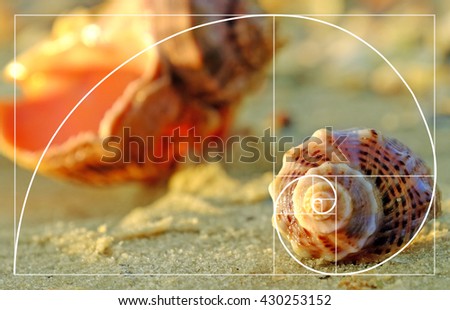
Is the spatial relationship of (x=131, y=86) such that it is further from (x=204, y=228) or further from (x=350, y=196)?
(x=350, y=196)

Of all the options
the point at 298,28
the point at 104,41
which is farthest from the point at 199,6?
the point at 298,28

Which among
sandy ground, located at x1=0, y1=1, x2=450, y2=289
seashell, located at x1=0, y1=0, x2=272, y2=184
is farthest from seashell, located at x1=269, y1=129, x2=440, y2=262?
seashell, located at x1=0, y1=0, x2=272, y2=184

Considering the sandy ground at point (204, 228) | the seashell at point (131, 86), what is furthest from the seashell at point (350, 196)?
the seashell at point (131, 86)

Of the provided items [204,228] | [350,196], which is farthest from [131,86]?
[350,196]

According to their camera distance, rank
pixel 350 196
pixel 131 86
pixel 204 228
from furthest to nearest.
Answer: pixel 131 86 < pixel 204 228 < pixel 350 196

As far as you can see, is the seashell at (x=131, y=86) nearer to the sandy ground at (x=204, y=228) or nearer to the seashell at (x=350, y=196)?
the sandy ground at (x=204, y=228)

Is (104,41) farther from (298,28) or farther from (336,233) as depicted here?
(298,28)
